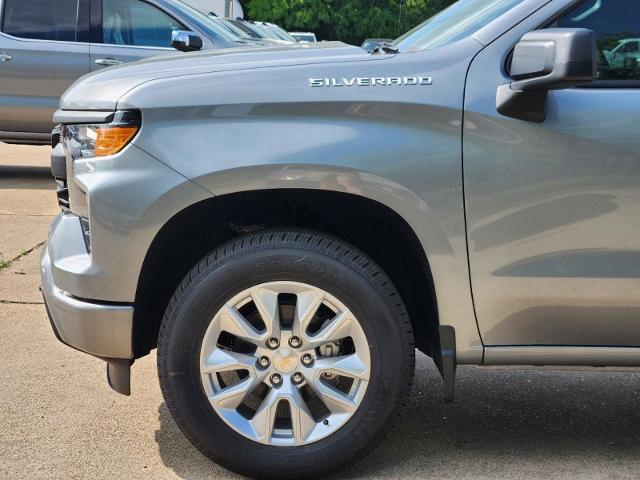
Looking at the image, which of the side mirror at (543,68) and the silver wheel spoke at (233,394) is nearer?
the side mirror at (543,68)

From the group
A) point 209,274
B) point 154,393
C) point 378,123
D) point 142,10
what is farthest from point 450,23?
point 142,10

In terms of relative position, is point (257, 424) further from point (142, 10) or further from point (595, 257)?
point (142, 10)

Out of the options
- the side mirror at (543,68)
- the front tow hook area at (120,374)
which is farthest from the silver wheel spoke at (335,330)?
the side mirror at (543,68)

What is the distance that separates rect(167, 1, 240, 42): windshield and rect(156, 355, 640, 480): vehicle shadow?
15.7 feet

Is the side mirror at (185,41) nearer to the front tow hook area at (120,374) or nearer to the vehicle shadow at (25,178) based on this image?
the vehicle shadow at (25,178)

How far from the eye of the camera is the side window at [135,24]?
8.39 metres

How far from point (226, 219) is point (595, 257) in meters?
1.25

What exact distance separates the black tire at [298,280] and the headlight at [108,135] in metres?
0.46

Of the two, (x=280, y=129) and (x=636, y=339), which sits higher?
(x=280, y=129)

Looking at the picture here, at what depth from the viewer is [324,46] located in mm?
3342

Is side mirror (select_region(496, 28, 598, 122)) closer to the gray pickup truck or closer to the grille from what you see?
the gray pickup truck

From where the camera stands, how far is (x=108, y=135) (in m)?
2.89

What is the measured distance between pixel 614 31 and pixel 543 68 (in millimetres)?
451

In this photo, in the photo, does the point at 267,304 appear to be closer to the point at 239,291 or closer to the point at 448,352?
the point at 239,291
